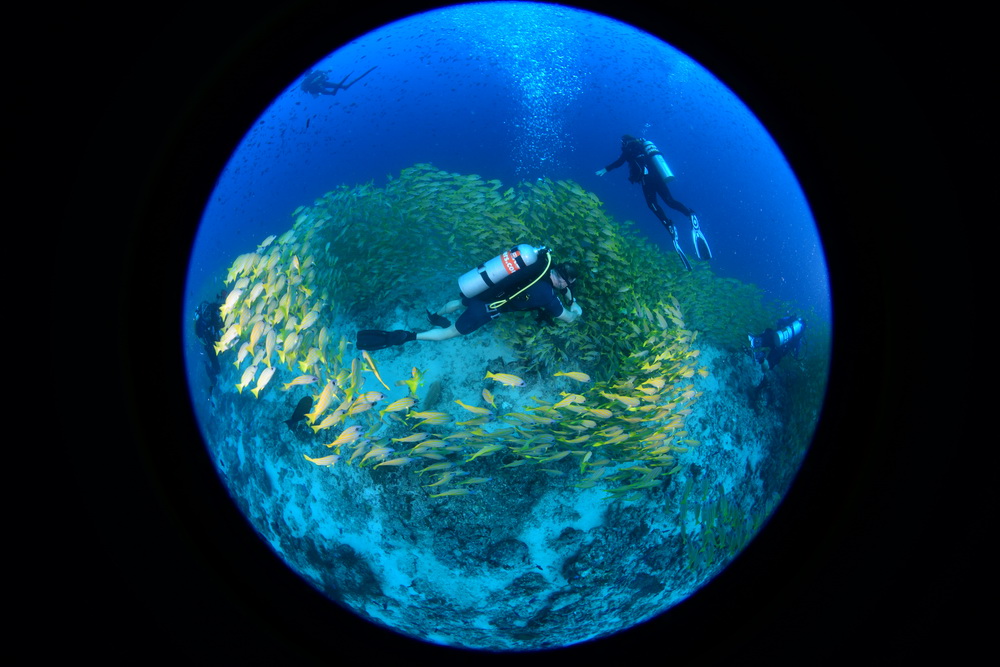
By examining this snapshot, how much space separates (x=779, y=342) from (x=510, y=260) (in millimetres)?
4150

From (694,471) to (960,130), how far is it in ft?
13.3

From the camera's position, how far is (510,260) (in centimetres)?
479

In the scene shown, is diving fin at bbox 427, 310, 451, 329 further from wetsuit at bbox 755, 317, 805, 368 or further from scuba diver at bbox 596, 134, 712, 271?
wetsuit at bbox 755, 317, 805, 368

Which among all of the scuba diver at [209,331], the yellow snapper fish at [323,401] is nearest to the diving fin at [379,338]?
the yellow snapper fish at [323,401]

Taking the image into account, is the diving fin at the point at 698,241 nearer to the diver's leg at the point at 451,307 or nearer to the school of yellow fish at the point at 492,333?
the school of yellow fish at the point at 492,333

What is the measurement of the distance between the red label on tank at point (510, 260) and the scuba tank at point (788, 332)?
156 inches

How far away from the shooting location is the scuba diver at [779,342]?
545cm

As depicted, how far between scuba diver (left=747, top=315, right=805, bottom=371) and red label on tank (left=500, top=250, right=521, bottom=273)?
153 inches

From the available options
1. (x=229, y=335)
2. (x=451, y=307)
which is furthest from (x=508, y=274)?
(x=229, y=335)

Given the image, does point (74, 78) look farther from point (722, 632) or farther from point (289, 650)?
point (722, 632)

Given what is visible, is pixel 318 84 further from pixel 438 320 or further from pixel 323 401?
pixel 323 401

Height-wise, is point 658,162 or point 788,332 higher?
point 658,162

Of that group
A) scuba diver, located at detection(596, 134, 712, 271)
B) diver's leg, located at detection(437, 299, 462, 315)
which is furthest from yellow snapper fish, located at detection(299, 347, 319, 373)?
scuba diver, located at detection(596, 134, 712, 271)

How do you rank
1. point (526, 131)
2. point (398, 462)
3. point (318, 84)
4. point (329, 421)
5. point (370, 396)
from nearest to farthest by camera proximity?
point (370, 396), point (329, 421), point (398, 462), point (318, 84), point (526, 131)
